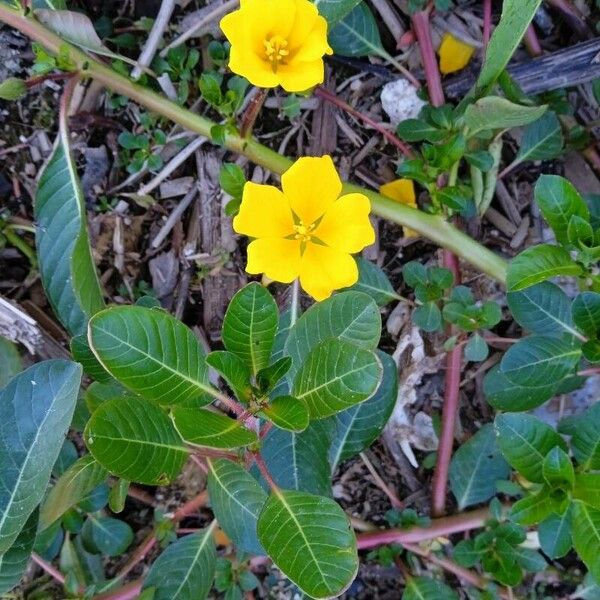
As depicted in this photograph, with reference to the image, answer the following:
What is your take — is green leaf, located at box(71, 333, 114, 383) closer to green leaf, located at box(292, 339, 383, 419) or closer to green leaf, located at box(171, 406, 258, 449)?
green leaf, located at box(171, 406, 258, 449)

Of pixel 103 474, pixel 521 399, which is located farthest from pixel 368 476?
pixel 103 474

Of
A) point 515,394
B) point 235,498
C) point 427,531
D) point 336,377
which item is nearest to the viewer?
point 336,377

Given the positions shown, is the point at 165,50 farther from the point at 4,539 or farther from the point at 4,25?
the point at 4,539

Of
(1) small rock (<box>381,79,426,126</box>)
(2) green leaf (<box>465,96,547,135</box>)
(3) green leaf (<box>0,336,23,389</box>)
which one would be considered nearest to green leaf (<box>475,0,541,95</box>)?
(2) green leaf (<box>465,96,547,135</box>)

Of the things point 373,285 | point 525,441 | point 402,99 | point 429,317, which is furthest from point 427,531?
point 402,99

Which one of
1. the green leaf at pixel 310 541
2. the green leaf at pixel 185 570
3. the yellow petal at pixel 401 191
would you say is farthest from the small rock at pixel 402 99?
the green leaf at pixel 185 570

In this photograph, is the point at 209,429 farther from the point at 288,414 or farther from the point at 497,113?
the point at 497,113

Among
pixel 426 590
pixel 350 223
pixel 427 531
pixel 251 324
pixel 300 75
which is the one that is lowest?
pixel 426 590
